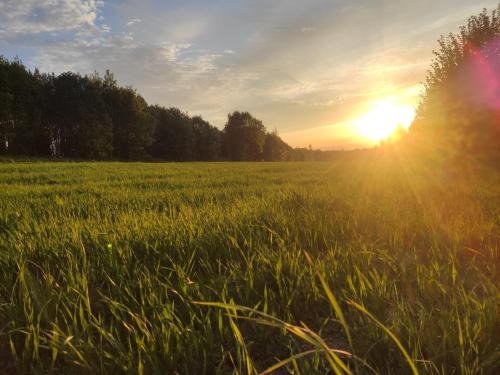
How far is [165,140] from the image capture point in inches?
3120

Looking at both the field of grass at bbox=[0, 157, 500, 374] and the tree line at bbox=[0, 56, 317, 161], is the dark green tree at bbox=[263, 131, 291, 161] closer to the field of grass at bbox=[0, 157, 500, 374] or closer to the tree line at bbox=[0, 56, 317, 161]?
the tree line at bbox=[0, 56, 317, 161]

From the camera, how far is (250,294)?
228 cm

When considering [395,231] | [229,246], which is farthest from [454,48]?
[229,246]

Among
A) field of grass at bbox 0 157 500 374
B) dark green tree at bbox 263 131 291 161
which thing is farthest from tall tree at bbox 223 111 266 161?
field of grass at bbox 0 157 500 374

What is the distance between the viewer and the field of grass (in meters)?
1.62

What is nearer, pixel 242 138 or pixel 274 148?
pixel 242 138

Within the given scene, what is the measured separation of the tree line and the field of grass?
56179 millimetres

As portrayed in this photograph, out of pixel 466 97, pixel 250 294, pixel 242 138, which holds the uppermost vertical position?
pixel 242 138

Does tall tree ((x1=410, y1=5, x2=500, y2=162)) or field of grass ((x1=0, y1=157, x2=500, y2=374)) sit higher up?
tall tree ((x1=410, y1=5, x2=500, y2=162))

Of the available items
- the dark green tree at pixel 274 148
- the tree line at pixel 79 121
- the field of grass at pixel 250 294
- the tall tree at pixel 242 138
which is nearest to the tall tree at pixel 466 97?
the field of grass at pixel 250 294

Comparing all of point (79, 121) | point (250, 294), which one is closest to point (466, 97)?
point (250, 294)

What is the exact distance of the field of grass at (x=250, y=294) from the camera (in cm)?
162

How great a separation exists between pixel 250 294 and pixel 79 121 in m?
64.4

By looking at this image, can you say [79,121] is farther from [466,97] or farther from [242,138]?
[466,97]
